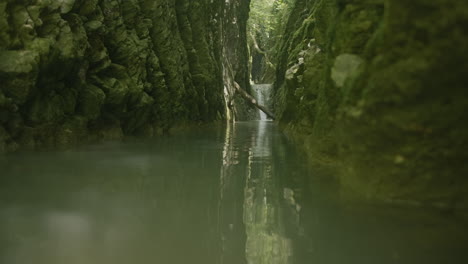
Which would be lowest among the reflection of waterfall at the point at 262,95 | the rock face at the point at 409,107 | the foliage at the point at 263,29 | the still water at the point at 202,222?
the still water at the point at 202,222

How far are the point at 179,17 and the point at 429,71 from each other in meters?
18.0

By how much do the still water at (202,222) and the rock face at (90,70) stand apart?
2.65m

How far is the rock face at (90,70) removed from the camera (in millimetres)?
8203

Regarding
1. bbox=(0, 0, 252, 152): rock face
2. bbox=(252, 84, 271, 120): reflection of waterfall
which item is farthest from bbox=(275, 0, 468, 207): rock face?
bbox=(252, 84, 271, 120): reflection of waterfall

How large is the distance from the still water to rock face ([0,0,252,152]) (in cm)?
265

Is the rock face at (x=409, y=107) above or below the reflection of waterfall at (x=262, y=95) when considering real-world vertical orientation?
below

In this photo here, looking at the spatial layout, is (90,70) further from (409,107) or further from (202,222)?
(409,107)

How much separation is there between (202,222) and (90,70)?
8552mm

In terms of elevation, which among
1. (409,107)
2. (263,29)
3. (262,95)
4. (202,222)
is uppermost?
(263,29)

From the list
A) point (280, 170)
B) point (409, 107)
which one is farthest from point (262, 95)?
point (409, 107)

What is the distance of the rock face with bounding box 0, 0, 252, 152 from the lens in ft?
26.9

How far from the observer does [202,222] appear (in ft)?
12.8

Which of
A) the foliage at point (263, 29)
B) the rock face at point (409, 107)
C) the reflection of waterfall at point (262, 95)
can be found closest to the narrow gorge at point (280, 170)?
the rock face at point (409, 107)

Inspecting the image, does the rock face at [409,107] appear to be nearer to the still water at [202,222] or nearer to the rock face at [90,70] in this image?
the still water at [202,222]
